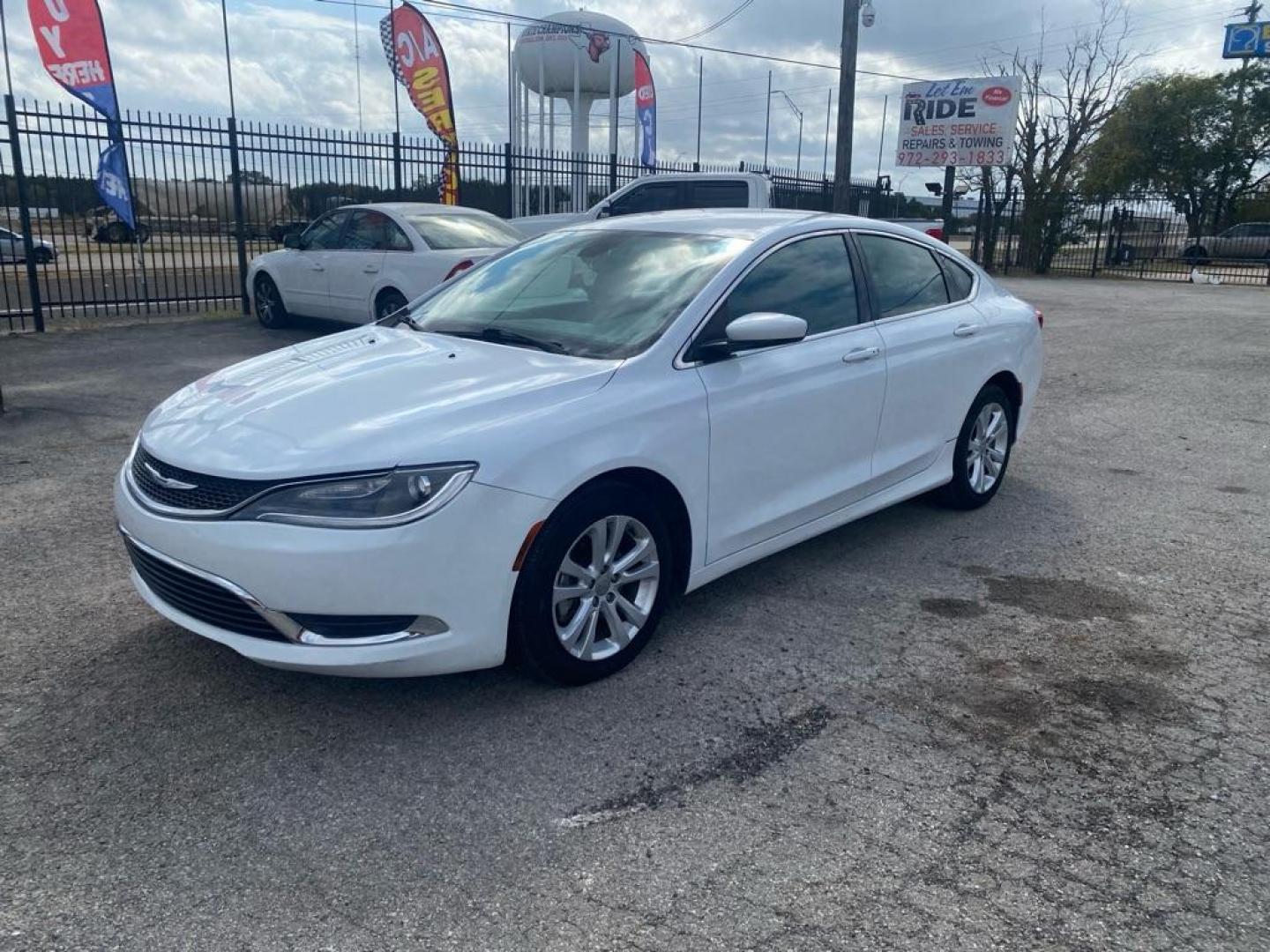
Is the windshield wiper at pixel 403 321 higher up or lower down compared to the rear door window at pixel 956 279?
lower down

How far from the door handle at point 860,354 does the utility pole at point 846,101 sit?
13.3 metres

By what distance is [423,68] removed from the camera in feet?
61.9

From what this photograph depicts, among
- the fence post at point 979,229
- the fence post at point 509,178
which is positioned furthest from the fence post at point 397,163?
the fence post at point 979,229

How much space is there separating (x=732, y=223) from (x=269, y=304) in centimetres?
954

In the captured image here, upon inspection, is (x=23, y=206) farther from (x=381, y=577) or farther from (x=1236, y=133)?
(x=1236, y=133)

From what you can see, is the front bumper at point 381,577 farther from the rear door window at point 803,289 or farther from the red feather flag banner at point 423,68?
the red feather flag banner at point 423,68

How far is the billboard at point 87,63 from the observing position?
513 inches

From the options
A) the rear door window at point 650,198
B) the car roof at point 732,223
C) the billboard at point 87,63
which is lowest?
the car roof at point 732,223

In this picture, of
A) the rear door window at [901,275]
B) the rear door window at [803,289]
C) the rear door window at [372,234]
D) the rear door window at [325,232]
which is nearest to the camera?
the rear door window at [803,289]

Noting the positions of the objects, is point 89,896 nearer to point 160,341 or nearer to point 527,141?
point 160,341

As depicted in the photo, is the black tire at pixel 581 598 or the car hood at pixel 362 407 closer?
the car hood at pixel 362 407

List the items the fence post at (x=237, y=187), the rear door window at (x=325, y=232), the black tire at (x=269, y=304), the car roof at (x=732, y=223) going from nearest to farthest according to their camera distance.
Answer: the car roof at (x=732, y=223) < the rear door window at (x=325, y=232) < the black tire at (x=269, y=304) < the fence post at (x=237, y=187)

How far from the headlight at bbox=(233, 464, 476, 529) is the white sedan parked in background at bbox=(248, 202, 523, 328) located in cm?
708

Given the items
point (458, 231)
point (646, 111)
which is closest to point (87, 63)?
point (458, 231)
